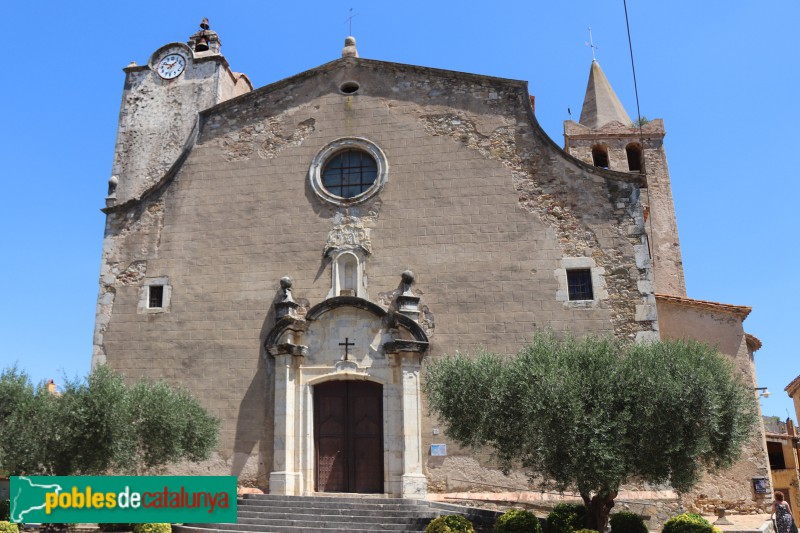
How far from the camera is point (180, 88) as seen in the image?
20.5m

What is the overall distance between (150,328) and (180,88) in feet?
26.0

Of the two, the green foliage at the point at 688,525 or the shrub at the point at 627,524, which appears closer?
the green foliage at the point at 688,525

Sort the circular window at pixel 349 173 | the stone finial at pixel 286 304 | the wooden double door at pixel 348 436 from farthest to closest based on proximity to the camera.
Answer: the circular window at pixel 349 173 → the stone finial at pixel 286 304 → the wooden double door at pixel 348 436

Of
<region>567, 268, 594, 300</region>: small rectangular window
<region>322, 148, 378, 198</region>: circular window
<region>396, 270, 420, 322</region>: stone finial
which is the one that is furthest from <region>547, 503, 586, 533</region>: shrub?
<region>322, 148, 378, 198</region>: circular window

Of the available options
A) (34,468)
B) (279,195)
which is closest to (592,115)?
(279,195)

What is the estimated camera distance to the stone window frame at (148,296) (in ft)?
52.4

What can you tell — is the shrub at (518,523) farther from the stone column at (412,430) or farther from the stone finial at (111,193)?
the stone finial at (111,193)

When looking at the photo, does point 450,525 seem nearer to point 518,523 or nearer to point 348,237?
point 518,523

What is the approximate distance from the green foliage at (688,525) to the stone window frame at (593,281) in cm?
443

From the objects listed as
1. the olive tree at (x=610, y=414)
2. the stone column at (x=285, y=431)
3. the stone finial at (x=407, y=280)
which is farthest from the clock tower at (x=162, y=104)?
the olive tree at (x=610, y=414)

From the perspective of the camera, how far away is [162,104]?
20.5 m

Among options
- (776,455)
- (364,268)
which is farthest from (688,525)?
(776,455)

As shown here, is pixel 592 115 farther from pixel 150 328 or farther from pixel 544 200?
pixel 150 328

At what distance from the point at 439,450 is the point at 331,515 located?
2.58 metres
